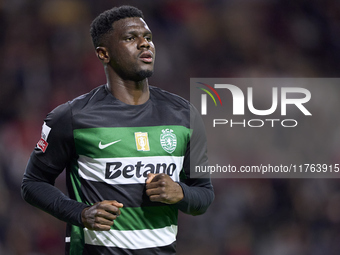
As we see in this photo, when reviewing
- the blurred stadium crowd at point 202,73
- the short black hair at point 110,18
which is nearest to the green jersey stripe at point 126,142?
the short black hair at point 110,18

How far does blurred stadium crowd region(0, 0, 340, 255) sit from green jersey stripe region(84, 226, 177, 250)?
8.89 ft

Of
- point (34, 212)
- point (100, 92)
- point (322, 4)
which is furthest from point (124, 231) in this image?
point (322, 4)

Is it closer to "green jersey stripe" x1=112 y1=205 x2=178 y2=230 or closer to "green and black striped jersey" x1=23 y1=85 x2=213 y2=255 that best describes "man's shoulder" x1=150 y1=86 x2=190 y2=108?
"green and black striped jersey" x1=23 y1=85 x2=213 y2=255

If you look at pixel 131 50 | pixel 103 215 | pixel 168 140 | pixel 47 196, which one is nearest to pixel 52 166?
pixel 47 196

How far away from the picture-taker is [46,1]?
5.60m

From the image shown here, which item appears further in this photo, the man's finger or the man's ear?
the man's ear

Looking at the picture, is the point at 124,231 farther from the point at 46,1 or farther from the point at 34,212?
the point at 46,1

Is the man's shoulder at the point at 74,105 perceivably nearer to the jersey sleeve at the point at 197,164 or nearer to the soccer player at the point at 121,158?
the soccer player at the point at 121,158

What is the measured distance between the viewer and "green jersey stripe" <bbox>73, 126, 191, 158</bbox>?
240 centimetres

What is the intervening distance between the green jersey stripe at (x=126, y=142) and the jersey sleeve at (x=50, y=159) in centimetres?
6

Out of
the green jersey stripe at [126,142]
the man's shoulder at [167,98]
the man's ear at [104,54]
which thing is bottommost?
the green jersey stripe at [126,142]

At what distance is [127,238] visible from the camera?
2.35 metres

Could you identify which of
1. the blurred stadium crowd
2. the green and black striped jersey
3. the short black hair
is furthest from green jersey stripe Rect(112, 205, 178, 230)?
the blurred stadium crowd

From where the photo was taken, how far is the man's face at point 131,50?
252cm
